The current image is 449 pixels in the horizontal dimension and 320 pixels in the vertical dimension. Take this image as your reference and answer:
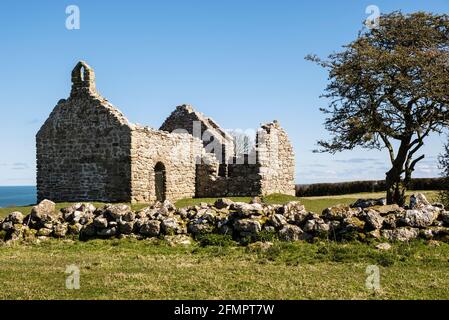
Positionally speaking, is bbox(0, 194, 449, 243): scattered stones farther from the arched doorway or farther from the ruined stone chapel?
the arched doorway

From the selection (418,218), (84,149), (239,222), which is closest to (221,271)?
(239,222)

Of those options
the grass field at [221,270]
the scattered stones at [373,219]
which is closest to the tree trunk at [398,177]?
the scattered stones at [373,219]

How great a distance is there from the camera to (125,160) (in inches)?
1038

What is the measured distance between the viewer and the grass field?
348 inches

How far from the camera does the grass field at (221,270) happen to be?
8.84 m

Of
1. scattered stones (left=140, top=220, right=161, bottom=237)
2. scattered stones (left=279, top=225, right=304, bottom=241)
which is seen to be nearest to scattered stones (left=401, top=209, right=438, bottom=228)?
scattered stones (left=279, top=225, right=304, bottom=241)

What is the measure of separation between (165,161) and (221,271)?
18764mm

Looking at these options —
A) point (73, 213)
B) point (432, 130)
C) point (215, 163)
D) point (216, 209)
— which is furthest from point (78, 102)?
point (432, 130)

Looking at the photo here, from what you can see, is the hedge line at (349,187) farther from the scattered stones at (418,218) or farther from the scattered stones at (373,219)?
the scattered stones at (373,219)

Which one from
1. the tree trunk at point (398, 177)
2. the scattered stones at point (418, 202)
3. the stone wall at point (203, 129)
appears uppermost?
the stone wall at point (203, 129)

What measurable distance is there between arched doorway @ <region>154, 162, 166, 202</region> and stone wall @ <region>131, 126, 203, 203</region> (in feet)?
0.69

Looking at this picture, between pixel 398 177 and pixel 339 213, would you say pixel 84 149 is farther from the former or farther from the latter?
pixel 339 213

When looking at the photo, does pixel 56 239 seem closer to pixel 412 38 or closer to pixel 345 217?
pixel 345 217

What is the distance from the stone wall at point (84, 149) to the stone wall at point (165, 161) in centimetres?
56
